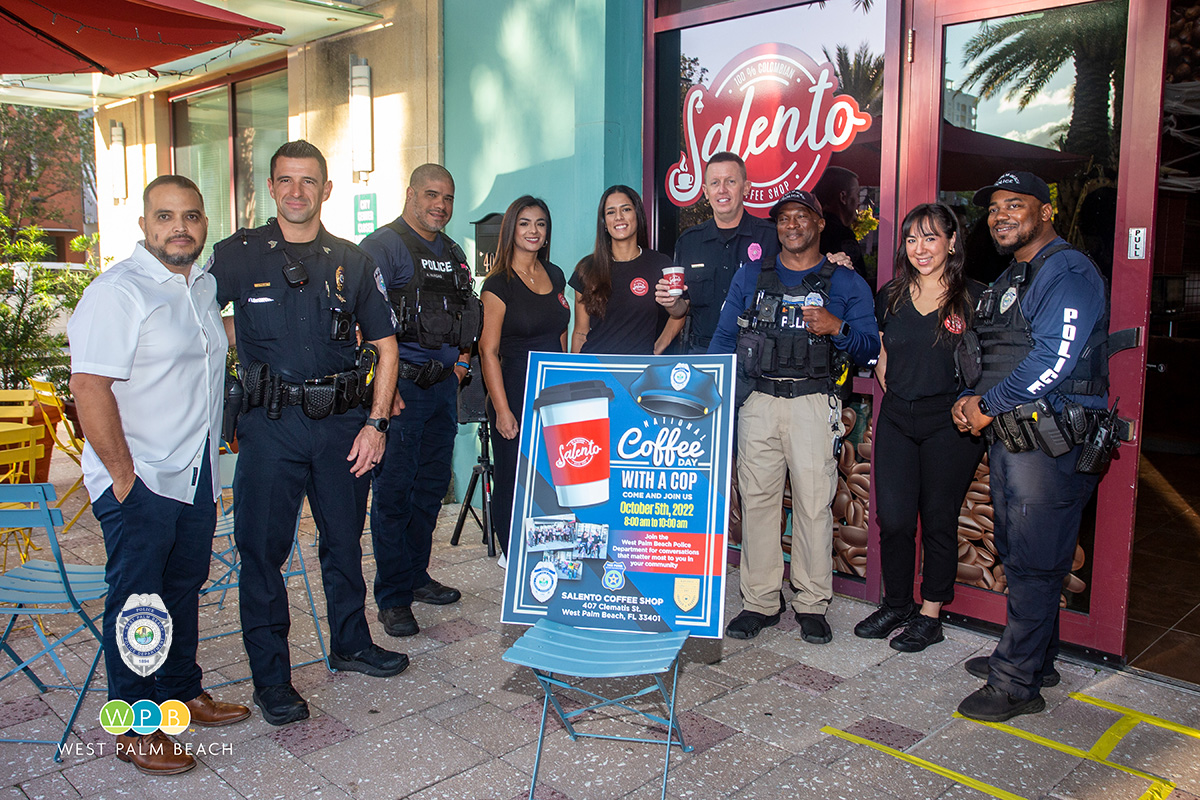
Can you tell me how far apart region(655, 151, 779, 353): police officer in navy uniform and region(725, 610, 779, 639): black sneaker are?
53.3 inches

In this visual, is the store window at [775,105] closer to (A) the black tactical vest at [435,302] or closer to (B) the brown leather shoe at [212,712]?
(A) the black tactical vest at [435,302]

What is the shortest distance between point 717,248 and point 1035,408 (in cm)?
178

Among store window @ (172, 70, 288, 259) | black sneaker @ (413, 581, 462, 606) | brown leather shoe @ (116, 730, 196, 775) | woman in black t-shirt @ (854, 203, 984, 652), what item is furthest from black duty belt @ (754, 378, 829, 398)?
store window @ (172, 70, 288, 259)

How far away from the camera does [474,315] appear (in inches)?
Answer: 175

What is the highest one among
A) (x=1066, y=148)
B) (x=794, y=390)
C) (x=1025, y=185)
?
(x=1066, y=148)

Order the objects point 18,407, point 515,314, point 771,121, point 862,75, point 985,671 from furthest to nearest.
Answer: point 18,407
point 771,121
point 862,75
point 515,314
point 985,671

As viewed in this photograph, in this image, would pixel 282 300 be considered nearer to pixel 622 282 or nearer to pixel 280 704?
pixel 280 704

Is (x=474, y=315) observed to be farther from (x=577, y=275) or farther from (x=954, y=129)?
(x=954, y=129)

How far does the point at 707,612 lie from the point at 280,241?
220 cm

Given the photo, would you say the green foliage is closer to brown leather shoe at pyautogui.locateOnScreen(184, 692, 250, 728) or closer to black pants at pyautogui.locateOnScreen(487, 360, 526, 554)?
black pants at pyautogui.locateOnScreen(487, 360, 526, 554)

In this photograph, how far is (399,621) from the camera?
14.1 ft

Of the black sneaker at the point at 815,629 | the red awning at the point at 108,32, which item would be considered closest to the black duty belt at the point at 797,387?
the black sneaker at the point at 815,629

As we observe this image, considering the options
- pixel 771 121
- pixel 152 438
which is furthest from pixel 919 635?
pixel 152 438

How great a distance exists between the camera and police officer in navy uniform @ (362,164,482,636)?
14.0ft
